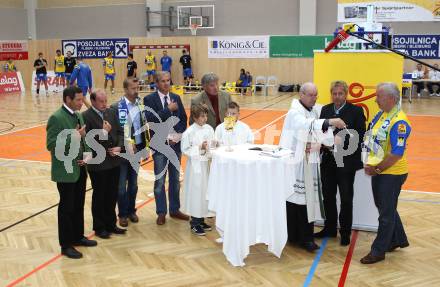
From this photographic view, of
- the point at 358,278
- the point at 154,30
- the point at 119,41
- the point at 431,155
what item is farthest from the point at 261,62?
the point at 358,278

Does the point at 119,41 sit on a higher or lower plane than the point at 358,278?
higher

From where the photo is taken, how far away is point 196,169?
6.03m

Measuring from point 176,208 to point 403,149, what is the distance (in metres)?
3.12

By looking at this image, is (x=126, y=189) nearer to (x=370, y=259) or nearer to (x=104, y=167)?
(x=104, y=167)

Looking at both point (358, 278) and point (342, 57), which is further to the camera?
point (342, 57)

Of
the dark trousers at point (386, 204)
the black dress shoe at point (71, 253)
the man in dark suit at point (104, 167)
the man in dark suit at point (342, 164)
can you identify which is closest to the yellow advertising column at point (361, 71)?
the man in dark suit at point (342, 164)

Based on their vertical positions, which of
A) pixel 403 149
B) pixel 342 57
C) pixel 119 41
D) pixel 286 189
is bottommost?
→ pixel 286 189

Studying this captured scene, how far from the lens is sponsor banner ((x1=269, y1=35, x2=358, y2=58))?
2447 centimetres

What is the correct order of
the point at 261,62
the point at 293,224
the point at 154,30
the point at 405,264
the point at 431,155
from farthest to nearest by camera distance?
the point at 154,30
the point at 261,62
the point at 431,155
the point at 293,224
the point at 405,264

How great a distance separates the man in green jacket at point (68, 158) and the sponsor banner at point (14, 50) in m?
26.3

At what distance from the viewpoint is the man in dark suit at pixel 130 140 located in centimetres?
621

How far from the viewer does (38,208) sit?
7.20 metres

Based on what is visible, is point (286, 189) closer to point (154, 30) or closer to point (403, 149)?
point (403, 149)

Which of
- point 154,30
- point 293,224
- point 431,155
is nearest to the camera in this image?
point 293,224
